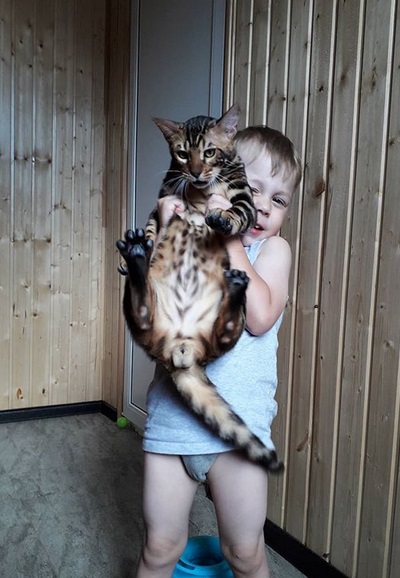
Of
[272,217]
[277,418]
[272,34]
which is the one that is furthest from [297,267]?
[272,34]

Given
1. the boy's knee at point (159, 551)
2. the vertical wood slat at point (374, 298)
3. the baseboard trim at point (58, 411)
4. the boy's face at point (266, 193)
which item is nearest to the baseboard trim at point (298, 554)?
the vertical wood slat at point (374, 298)

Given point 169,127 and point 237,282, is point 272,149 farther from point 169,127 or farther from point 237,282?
point 237,282

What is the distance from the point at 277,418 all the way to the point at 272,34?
4.56 ft

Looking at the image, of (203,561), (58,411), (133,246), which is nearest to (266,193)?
(133,246)

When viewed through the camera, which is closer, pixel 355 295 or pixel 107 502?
pixel 355 295

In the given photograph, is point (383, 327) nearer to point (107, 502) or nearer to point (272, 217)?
point (272, 217)

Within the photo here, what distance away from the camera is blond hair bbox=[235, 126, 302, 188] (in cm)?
123

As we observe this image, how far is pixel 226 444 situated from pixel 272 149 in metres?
0.65

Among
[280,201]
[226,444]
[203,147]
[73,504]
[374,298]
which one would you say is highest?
[203,147]

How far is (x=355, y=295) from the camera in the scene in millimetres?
1653

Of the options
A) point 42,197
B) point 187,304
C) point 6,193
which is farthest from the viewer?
point 42,197

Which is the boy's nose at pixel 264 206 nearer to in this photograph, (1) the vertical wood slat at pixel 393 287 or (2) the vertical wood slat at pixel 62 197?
(1) the vertical wood slat at pixel 393 287

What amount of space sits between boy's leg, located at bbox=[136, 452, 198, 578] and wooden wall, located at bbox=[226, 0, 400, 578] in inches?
27.1

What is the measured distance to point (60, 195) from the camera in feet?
10.8
